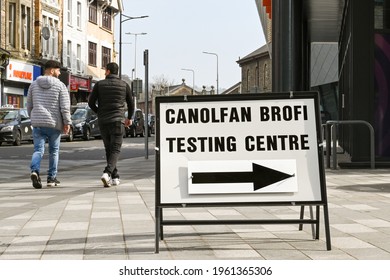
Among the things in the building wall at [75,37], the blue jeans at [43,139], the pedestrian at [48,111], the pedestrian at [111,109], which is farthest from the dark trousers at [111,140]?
the building wall at [75,37]

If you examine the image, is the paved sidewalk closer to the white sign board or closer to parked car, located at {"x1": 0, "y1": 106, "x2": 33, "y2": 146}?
the white sign board

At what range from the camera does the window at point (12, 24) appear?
45.4 metres

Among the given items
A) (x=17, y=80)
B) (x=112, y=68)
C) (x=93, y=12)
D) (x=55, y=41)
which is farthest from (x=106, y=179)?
(x=93, y=12)

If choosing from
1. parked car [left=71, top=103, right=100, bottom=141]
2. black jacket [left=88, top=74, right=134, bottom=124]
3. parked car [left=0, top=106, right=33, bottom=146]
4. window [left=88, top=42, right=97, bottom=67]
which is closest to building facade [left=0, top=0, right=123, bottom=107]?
window [left=88, top=42, right=97, bottom=67]

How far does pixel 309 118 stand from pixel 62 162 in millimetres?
14750

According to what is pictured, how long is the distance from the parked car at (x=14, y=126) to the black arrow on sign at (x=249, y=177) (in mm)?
26974

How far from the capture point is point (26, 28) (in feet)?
157

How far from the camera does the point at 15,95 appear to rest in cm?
4650

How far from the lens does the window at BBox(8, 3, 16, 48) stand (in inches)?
1788

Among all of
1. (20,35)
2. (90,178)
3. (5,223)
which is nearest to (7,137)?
(20,35)

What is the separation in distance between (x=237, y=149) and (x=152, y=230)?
1.49m

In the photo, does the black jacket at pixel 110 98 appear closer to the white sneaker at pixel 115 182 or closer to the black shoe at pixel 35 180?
the white sneaker at pixel 115 182

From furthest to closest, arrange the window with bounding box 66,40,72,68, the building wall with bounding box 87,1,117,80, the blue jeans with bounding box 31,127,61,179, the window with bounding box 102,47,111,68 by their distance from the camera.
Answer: the window with bounding box 102,47,111,68, the building wall with bounding box 87,1,117,80, the window with bounding box 66,40,72,68, the blue jeans with bounding box 31,127,61,179

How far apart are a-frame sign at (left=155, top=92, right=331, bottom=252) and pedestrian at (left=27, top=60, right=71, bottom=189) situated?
6.16m
